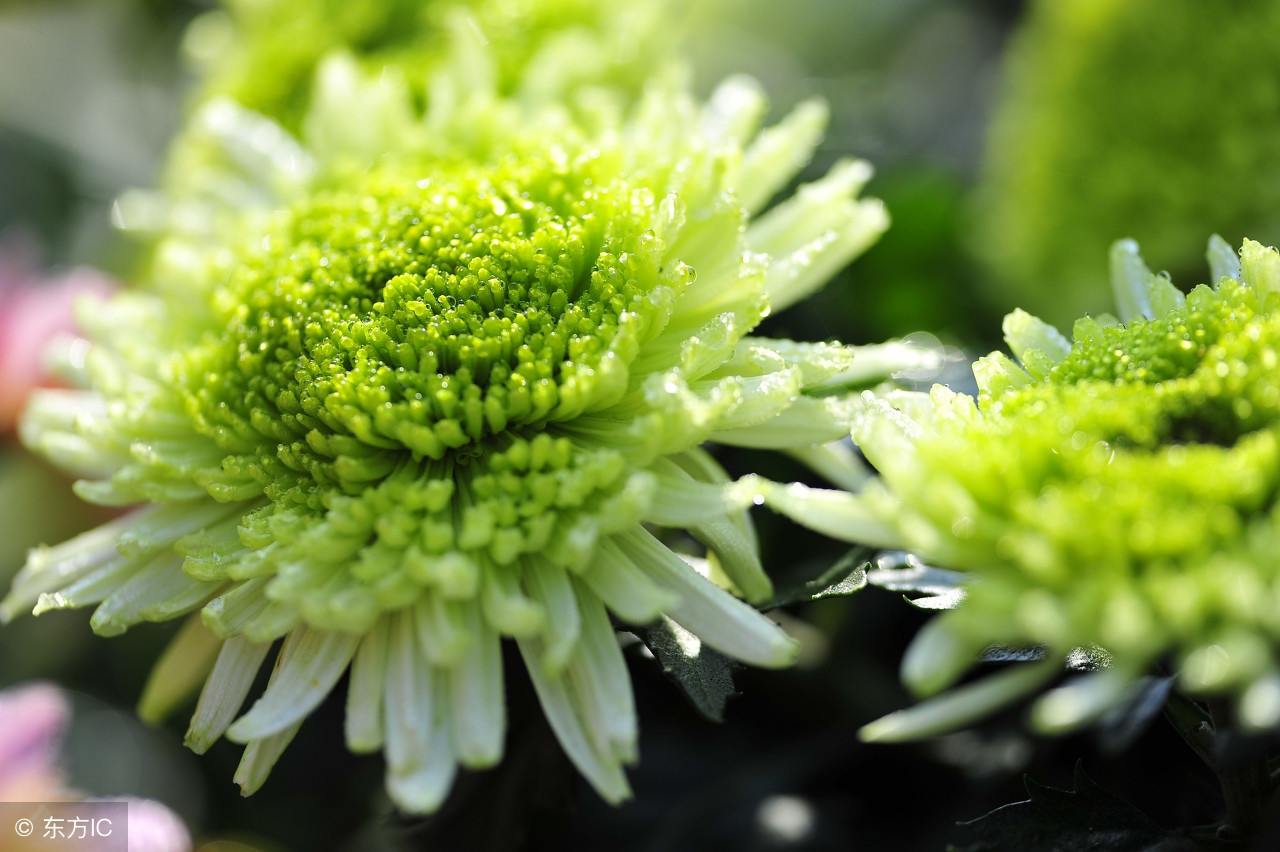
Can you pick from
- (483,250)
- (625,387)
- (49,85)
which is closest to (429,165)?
(483,250)

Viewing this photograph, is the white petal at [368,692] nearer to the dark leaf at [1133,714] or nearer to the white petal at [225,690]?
the white petal at [225,690]

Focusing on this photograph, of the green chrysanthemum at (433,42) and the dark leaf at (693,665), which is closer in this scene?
the dark leaf at (693,665)

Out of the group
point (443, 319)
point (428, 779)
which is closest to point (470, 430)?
point (443, 319)

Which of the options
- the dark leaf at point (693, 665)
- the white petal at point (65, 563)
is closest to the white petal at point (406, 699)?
the dark leaf at point (693, 665)

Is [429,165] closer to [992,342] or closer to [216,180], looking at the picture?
[216,180]

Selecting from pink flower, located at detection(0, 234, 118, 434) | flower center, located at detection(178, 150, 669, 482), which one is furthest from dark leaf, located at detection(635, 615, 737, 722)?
pink flower, located at detection(0, 234, 118, 434)

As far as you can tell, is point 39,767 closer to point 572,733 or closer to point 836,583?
point 572,733

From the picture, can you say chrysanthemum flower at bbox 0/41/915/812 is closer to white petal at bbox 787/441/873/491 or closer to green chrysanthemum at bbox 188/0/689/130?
white petal at bbox 787/441/873/491
